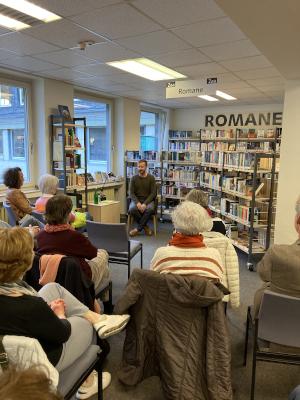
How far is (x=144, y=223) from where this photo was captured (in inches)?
238

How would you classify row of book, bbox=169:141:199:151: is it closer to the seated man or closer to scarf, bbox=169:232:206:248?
the seated man

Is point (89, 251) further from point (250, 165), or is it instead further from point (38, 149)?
point (38, 149)

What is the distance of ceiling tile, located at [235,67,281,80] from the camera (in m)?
4.53

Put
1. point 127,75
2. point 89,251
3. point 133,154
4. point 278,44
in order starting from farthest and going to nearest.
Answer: point 133,154 → point 127,75 → point 278,44 → point 89,251

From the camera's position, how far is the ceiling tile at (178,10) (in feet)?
8.21

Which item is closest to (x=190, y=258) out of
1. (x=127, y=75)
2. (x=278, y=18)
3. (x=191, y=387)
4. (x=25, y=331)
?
(x=191, y=387)

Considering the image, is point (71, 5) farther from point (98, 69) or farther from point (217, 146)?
point (217, 146)

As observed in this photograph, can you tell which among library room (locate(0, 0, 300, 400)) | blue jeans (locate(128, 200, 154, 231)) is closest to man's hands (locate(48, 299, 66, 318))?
library room (locate(0, 0, 300, 400))

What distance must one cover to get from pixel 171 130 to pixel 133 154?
2108mm

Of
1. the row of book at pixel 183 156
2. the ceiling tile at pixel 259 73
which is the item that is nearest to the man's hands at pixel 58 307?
the ceiling tile at pixel 259 73

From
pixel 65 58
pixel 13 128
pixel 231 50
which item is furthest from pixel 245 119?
pixel 13 128

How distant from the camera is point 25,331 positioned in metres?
1.33

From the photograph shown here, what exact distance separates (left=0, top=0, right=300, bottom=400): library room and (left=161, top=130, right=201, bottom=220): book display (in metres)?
0.04

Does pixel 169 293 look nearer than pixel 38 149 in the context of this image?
Yes
